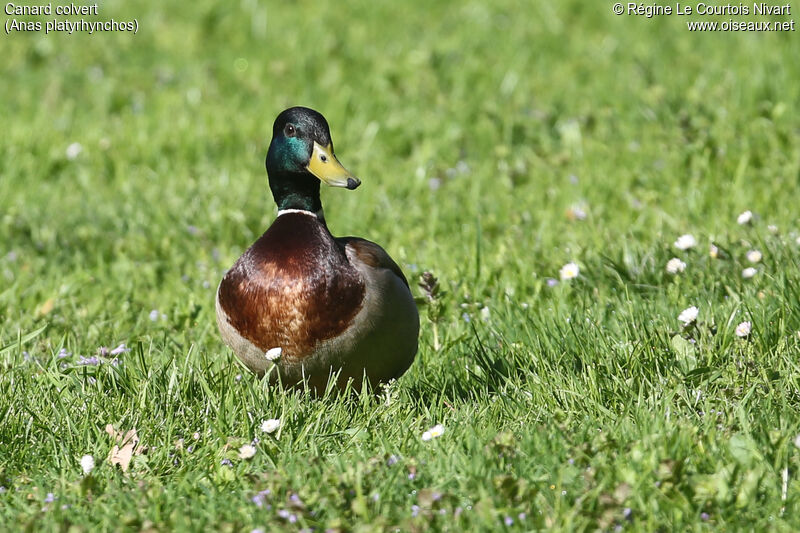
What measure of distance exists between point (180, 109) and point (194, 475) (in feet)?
15.7

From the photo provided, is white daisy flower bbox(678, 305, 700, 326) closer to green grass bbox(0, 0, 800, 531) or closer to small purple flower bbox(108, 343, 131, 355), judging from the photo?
green grass bbox(0, 0, 800, 531)

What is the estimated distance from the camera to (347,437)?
3492 millimetres

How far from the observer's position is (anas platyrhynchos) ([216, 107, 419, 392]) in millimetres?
3660

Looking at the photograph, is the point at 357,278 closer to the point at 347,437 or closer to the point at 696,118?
the point at 347,437

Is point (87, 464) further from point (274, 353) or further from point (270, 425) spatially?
point (274, 353)

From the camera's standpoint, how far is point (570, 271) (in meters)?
4.68

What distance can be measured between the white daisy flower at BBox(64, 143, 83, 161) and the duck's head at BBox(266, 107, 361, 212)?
10.9 feet

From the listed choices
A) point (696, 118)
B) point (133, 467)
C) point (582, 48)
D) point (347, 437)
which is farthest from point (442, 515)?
point (582, 48)

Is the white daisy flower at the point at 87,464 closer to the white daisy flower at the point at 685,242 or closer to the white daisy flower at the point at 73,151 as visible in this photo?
the white daisy flower at the point at 685,242

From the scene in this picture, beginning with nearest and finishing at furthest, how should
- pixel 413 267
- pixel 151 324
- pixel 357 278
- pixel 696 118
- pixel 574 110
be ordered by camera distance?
pixel 357 278 → pixel 151 324 → pixel 413 267 → pixel 696 118 → pixel 574 110

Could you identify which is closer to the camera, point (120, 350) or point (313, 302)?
point (313, 302)

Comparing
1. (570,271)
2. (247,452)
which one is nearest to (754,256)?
(570,271)

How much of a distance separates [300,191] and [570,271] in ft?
4.21

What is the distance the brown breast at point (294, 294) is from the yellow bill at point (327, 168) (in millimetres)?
185
